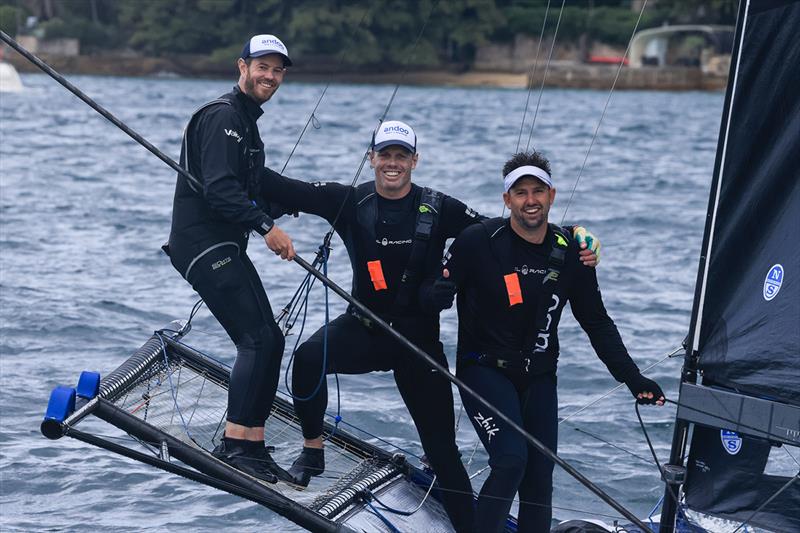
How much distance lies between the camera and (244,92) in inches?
224

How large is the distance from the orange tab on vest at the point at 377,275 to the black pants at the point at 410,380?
0.64ft

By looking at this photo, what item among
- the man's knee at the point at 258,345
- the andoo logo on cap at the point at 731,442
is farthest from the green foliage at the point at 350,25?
the andoo logo on cap at the point at 731,442

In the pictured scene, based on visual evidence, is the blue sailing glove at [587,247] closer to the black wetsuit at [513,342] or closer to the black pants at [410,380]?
the black wetsuit at [513,342]

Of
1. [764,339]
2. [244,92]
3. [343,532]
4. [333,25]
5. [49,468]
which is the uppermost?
[333,25]

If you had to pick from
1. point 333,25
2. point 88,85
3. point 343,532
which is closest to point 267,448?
point 343,532

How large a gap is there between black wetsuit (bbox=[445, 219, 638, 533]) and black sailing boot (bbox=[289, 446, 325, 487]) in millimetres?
808

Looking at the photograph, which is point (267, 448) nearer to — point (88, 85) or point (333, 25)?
point (88, 85)

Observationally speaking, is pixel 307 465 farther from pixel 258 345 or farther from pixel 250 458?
pixel 258 345

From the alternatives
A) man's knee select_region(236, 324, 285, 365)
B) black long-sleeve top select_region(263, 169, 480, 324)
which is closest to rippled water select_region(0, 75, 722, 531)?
man's knee select_region(236, 324, 285, 365)

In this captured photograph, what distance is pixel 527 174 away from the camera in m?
5.45

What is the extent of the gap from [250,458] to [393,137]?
1.52 meters

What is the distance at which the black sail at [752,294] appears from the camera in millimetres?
5266

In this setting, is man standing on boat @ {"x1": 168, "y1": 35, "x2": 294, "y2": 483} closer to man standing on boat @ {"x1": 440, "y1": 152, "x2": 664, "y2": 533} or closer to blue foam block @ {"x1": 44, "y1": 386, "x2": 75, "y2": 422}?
blue foam block @ {"x1": 44, "y1": 386, "x2": 75, "y2": 422}

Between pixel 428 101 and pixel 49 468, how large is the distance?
51.8 metres
